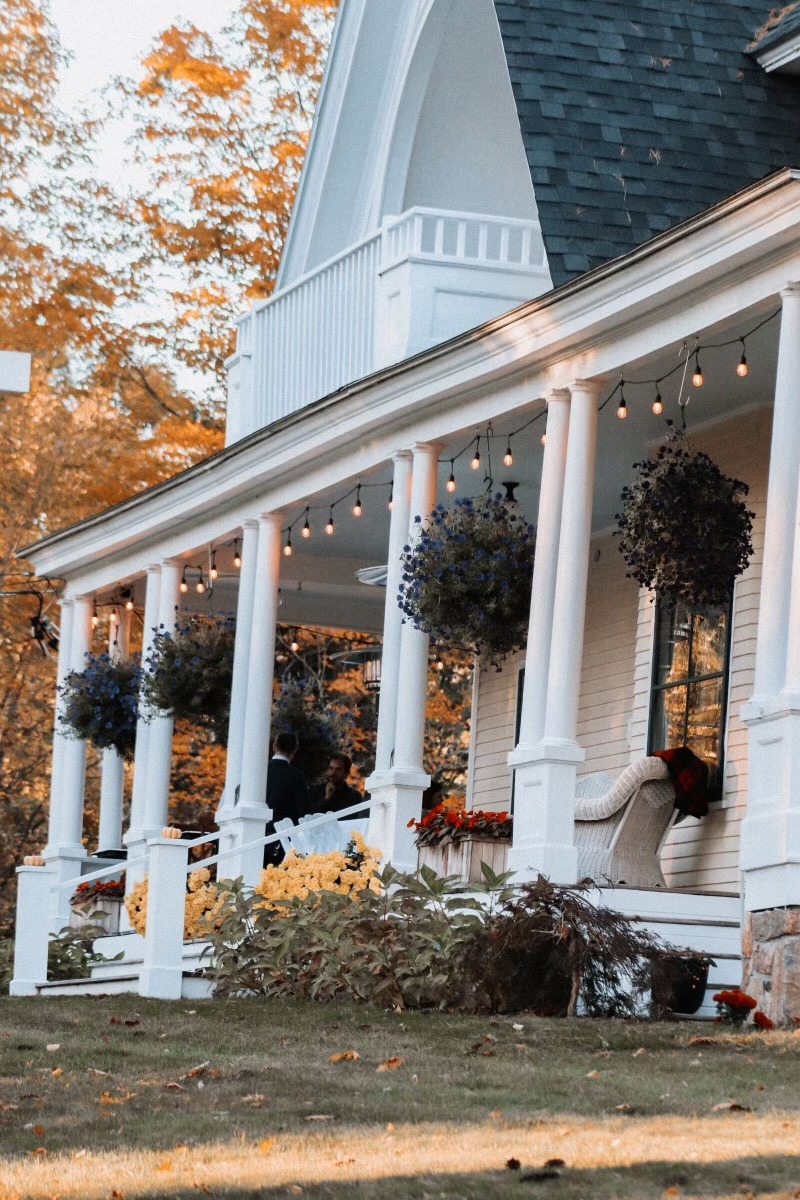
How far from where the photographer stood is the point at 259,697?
14688 mm

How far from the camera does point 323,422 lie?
45.0 ft

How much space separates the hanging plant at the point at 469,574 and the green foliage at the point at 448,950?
5.60 ft

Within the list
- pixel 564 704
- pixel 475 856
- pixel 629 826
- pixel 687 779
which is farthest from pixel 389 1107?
pixel 687 779

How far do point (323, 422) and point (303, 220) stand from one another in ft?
10.6

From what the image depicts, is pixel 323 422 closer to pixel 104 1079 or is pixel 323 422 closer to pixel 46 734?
pixel 104 1079

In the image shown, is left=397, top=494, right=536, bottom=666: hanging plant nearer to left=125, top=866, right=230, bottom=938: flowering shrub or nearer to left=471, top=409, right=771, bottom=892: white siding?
left=471, top=409, right=771, bottom=892: white siding

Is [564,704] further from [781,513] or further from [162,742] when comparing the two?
[162,742]

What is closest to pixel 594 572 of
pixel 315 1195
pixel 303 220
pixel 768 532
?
pixel 303 220

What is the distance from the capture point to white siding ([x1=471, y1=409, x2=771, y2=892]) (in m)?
12.3

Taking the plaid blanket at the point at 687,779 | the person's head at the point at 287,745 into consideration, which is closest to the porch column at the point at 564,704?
the plaid blanket at the point at 687,779

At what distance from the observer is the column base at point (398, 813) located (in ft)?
41.0

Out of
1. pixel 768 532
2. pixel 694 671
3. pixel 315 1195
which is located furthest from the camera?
pixel 694 671

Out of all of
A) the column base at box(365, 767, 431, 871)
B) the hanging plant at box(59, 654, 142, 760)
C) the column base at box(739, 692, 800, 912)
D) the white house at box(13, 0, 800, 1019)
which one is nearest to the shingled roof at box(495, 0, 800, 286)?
the white house at box(13, 0, 800, 1019)

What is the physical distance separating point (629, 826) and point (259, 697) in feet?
12.9
